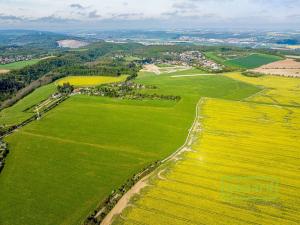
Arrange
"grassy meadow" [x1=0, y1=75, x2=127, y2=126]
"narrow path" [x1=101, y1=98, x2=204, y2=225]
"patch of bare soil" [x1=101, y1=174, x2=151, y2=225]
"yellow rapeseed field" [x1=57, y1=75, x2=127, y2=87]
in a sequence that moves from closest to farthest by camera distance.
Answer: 1. "patch of bare soil" [x1=101, y1=174, x2=151, y2=225]
2. "narrow path" [x1=101, y1=98, x2=204, y2=225]
3. "grassy meadow" [x1=0, y1=75, x2=127, y2=126]
4. "yellow rapeseed field" [x1=57, y1=75, x2=127, y2=87]

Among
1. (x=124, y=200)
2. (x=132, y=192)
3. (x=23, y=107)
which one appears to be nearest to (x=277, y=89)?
(x=23, y=107)

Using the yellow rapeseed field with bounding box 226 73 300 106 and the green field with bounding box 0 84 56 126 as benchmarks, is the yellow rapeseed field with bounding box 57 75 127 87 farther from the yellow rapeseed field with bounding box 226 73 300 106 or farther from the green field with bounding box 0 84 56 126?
the yellow rapeseed field with bounding box 226 73 300 106

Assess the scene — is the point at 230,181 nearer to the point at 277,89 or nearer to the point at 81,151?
the point at 81,151

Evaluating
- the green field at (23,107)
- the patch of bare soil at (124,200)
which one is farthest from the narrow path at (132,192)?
the green field at (23,107)

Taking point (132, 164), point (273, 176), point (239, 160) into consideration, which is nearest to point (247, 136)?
point (239, 160)

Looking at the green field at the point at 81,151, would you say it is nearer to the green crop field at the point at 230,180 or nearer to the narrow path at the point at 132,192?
the narrow path at the point at 132,192

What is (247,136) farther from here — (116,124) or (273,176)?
(116,124)

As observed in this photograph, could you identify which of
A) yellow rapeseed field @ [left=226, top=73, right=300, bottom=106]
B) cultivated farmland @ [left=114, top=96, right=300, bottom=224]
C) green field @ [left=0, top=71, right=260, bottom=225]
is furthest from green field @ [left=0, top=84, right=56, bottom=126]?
yellow rapeseed field @ [left=226, top=73, right=300, bottom=106]

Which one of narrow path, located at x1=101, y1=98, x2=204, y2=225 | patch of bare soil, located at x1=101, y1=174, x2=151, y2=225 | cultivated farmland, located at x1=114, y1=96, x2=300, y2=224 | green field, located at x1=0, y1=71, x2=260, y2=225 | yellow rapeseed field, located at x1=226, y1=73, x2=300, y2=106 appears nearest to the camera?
cultivated farmland, located at x1=114, y1=96, x2=300, y2=224
